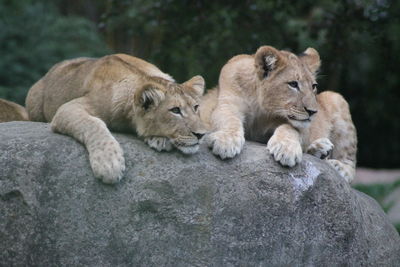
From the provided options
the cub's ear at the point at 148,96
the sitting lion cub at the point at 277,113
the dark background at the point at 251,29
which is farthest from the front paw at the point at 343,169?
the cub's ear at the point at 148,96

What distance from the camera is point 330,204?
17.9 ft

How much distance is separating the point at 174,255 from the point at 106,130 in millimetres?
1034

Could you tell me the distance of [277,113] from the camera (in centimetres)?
619

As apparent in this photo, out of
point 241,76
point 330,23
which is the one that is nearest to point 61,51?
point 330,23

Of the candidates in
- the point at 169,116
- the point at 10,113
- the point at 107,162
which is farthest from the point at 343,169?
the point at 10,113

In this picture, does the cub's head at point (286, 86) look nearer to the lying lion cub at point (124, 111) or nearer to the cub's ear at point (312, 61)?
the cub's ear at point (312, 61)

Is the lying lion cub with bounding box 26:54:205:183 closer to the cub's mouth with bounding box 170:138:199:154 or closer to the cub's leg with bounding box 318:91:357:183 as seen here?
the cub's mouth with bounding box 170:138:199:154

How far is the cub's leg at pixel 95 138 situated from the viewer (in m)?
4.99

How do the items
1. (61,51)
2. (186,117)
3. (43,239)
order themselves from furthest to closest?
(61,51)
(186,117)
(43,239)

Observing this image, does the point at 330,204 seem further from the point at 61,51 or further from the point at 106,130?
the point at 61,51

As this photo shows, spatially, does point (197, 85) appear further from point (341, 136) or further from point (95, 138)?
point (341, 136)

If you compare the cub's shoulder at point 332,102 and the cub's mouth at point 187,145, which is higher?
the cub's mouth at point 187,145

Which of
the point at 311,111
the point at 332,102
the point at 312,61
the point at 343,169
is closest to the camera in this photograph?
the point at 311,111

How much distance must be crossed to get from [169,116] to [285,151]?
903 mm
